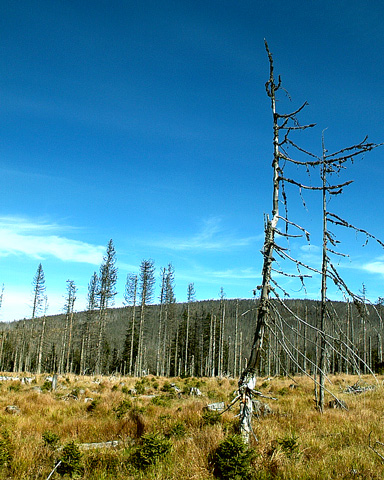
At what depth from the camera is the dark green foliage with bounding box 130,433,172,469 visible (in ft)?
21.0

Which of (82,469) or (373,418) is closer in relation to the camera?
(82,469)

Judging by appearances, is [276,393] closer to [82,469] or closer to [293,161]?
[82,469]

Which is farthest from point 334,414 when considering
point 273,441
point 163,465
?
point 163,465

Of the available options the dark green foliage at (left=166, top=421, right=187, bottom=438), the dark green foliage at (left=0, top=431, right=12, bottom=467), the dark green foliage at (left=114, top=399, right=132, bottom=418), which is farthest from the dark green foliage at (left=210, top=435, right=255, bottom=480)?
the dark green foliage at (left=114, top=399, right=132, bottom=418)

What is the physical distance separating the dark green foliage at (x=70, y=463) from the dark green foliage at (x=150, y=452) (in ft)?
3.30

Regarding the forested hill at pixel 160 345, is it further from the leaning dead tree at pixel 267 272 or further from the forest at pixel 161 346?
the leaning dead tree at pixel 267 272

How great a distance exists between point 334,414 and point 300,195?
8635mm

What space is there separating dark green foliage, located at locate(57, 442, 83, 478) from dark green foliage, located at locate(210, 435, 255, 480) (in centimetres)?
243

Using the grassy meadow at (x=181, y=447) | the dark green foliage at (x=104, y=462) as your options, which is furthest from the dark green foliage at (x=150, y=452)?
the dark green foliage at (x=104, y=462)

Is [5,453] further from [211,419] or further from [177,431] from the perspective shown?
[211,419]

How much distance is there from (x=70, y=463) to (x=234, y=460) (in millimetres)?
2898

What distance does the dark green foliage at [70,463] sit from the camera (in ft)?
20.1

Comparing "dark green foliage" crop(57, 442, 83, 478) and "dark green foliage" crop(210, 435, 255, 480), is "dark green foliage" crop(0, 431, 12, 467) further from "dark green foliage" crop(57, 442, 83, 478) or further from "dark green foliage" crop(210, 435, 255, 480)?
"dark green foliage" crop(210, 435, 255, 480)

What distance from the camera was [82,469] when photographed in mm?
6418
